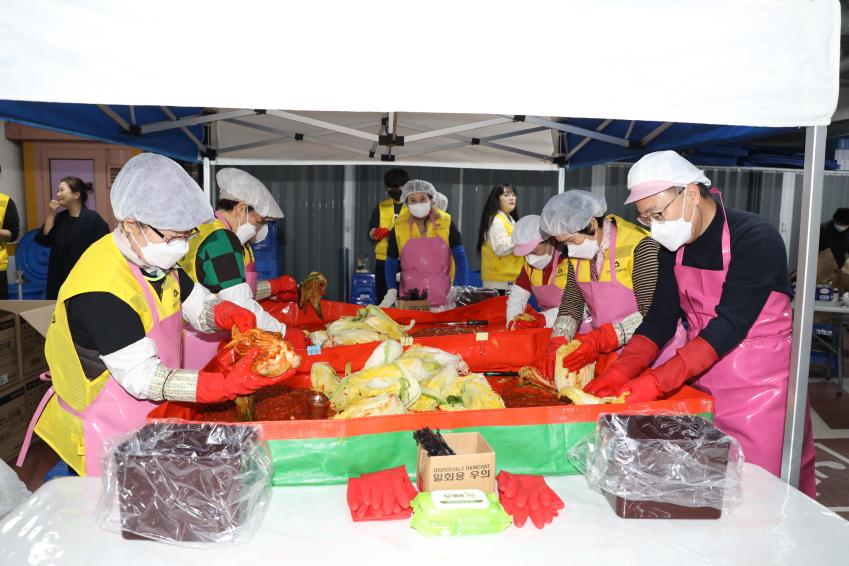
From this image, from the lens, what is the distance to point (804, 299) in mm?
2043

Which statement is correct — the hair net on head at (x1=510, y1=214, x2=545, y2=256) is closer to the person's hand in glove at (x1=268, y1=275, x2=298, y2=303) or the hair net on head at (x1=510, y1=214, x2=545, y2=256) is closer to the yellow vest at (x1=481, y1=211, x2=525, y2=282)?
the person's hand in glove at (x1=268, y1=275, x2=298, y2=303)

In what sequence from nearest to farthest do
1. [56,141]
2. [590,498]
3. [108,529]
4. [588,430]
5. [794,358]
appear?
[108,529] → [590,498] → [588,430] → [794,358] → [56,141]

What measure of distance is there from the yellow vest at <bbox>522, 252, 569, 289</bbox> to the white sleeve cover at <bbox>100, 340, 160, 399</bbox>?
8.90 ft

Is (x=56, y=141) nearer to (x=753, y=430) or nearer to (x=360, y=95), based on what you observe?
(x=360, y=95)

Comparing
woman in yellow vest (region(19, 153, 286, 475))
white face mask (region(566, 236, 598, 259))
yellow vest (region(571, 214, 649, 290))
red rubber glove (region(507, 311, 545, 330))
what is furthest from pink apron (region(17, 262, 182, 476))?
red rubber glove (region(507, 311, 545, 330))

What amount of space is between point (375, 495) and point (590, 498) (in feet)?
2.17

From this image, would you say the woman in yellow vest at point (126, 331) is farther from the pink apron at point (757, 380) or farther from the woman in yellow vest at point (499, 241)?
the woman in yellow vest at point (499, 241)

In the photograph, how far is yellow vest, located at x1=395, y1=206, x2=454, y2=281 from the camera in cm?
538

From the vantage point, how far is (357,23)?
5.72 feet

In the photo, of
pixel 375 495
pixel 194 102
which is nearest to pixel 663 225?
pixel 375 495

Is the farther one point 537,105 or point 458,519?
point 537,105

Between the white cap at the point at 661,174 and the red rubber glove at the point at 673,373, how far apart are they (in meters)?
0.58

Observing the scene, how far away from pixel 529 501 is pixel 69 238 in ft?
18.2

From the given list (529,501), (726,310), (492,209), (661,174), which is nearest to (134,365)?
(529,501)
